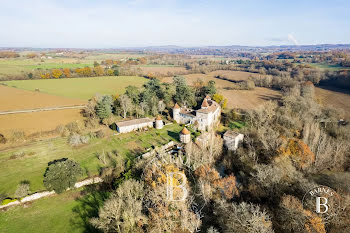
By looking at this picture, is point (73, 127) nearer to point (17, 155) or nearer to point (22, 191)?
point (17, 155)

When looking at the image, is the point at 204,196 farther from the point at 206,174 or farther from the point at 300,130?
the point at 300,130

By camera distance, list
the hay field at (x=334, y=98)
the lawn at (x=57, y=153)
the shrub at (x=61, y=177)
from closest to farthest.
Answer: the shrub at (x=61, y=177) → the lawn at (x=57, y=153) → the hay field at (x=334, y=98)

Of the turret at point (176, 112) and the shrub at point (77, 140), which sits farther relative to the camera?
the turret at point (176, 112)

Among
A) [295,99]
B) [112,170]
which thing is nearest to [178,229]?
[112,170]

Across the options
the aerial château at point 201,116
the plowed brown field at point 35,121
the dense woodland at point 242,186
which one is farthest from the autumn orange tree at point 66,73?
the dense woodland at point 242,186

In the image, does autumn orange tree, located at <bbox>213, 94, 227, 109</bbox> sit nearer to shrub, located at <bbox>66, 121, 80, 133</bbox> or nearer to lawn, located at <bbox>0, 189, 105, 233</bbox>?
shrub, located at <bbox>66, 121, 80, 133</bbox>

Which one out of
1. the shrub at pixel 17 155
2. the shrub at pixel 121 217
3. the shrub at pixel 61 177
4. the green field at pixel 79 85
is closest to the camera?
the shrub at pixel 121 217

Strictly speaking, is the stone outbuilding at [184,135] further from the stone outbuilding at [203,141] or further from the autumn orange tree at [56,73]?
the autumn orange tree at [56,73]
